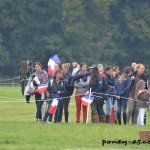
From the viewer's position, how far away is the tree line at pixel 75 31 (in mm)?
83438

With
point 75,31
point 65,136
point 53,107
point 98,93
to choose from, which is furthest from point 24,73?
point 75,31

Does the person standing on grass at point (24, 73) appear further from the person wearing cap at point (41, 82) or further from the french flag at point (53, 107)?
the french flag at point (53, 107)

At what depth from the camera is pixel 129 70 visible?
3062cm

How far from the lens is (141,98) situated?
3047cm

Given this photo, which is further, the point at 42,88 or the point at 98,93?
the point at 42,88

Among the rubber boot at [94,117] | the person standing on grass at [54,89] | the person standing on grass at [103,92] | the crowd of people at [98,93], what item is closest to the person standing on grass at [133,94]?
the crowd of people at [98,93]

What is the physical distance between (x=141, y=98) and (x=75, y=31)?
184ft

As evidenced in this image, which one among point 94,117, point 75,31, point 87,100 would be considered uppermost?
point 87,100

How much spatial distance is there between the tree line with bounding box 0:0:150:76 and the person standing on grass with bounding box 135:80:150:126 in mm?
50801

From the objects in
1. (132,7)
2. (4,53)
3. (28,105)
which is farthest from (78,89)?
(132,7)

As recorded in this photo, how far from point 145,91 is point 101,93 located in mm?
1370

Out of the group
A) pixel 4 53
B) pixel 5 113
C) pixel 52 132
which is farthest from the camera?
pixel 4 53

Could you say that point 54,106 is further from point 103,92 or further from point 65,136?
point 65,136

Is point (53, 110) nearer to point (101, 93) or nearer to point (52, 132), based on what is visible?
point (101, 93)
